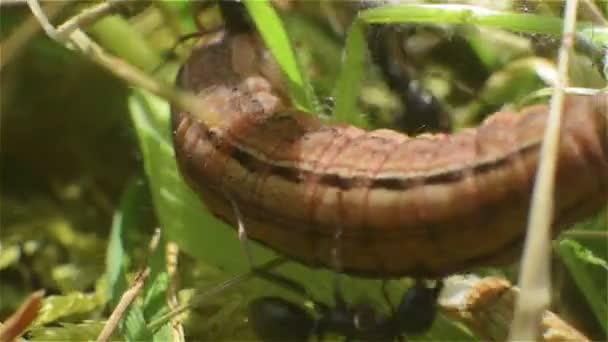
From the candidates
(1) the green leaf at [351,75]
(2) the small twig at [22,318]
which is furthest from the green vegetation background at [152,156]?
(2) the small twig at [22,318]

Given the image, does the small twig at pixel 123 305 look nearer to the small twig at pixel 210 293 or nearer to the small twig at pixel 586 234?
the small twig at pixel 210 293

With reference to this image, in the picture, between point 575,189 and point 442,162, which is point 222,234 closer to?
point 442,162

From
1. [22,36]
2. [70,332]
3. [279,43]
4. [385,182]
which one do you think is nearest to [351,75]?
[279,43]

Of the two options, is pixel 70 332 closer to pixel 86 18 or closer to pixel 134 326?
pixel 134 326

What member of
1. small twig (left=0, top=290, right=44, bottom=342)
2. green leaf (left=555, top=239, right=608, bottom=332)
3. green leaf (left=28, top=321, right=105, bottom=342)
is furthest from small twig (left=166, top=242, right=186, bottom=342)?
green leaf (left=555, top=239, right=608, bottom=332)

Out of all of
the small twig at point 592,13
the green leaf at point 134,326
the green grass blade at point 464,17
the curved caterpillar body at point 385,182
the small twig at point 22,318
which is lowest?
the green leaf at point 134,326

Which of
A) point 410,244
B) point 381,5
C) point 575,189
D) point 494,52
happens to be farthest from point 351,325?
point 494,52

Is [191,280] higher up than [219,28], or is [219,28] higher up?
[219,28]
